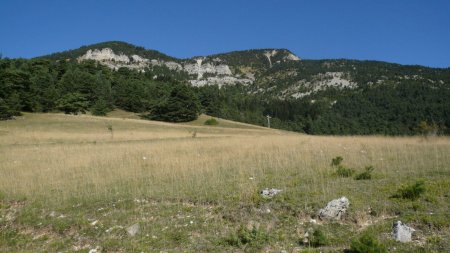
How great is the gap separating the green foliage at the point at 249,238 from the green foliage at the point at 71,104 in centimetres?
7225

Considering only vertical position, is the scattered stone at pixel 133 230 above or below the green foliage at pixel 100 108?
below

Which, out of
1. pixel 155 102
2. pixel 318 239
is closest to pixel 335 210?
pixel 318 239

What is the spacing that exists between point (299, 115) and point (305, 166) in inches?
6123

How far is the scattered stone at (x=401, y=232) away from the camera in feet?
20.3

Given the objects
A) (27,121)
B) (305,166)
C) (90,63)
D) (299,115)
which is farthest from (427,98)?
(305,166)

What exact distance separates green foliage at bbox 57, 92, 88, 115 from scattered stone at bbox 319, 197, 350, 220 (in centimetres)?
7231

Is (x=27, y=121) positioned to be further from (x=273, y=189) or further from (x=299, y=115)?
(x=299, y=115)

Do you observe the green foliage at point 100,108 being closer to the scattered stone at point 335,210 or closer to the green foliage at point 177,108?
the green foliage at point 177,108

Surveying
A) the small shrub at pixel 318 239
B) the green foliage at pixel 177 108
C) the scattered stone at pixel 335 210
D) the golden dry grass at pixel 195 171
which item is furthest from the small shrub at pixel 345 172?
the green foliage at pixel 177 108

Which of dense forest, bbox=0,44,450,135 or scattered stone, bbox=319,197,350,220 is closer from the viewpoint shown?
scattered stone, bbox=319,197,350,220

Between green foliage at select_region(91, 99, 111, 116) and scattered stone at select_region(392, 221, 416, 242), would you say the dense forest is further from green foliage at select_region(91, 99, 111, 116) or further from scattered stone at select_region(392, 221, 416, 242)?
scattered stone at select_region(392, 221, 416, 242)

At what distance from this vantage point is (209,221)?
793 cm

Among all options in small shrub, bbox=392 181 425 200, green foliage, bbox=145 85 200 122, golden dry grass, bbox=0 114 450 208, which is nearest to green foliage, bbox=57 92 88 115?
green foliage, bbox=145 85 200 122

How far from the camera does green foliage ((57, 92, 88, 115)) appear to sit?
72312 millimetres
